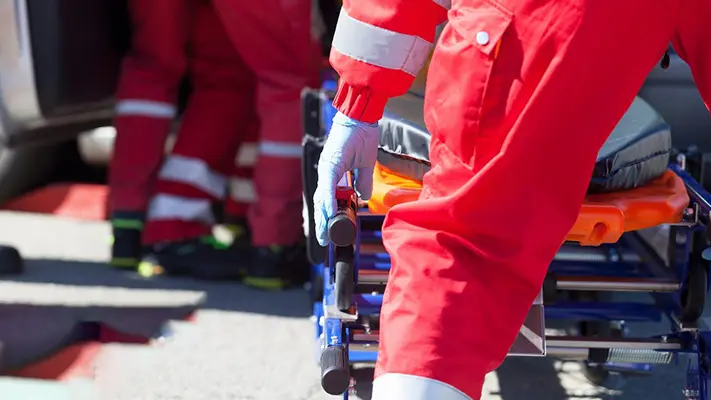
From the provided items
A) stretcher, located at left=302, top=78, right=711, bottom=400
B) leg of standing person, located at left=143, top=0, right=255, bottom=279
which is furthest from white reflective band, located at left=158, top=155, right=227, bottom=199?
stretcher, located at left=302, top=78, right=711, bottom=400

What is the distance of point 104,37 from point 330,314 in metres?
1.99

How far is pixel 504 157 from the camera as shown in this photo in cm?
135

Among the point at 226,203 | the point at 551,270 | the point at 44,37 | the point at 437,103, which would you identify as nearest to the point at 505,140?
the point at 437,103

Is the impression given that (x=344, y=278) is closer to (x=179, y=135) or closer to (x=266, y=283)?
(x=266, y=283)

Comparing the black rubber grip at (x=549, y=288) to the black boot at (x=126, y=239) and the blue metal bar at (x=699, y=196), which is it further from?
the black boot at (x=126, y=239)

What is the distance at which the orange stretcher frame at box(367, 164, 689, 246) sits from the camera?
74.1 inches

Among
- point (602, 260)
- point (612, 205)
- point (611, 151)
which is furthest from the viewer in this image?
point (602, 260)

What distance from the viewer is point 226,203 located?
3791 millimetres

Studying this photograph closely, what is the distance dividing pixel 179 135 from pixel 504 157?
2.39 metres

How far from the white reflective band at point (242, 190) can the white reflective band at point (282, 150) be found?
0.46m

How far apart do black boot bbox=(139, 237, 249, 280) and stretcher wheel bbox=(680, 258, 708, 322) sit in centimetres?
176

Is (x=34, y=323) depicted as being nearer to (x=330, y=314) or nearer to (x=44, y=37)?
(x=44, y=37)

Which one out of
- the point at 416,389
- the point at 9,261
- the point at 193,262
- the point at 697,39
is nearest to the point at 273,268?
the point at 193,262

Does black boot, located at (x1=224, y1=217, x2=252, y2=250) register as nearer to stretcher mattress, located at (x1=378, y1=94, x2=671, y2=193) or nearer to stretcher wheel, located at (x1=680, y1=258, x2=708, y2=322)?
stretcher mattress, located at (x1=378, y1=94, x2=671, y2=193)
